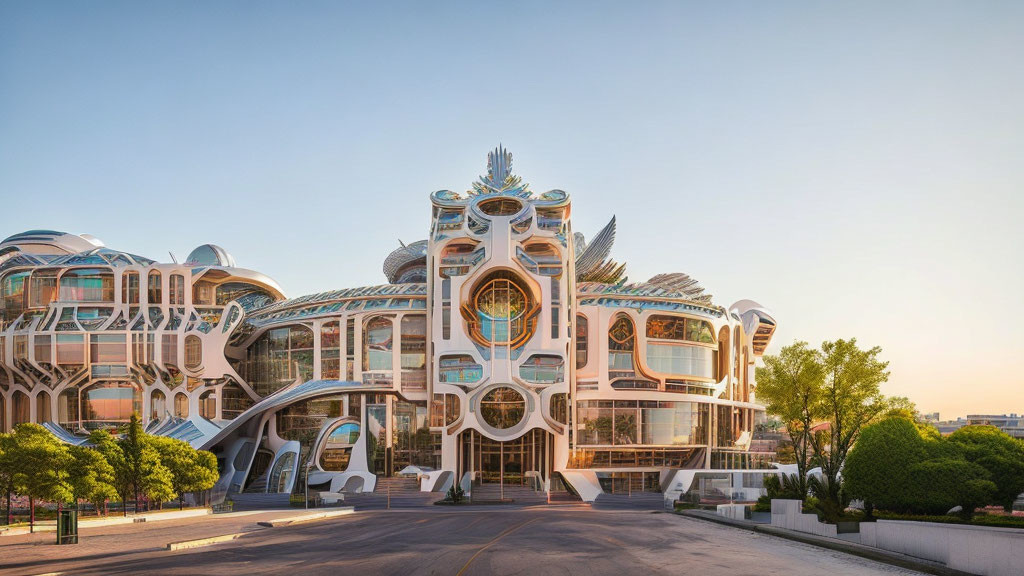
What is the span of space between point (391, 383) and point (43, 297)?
2977cm

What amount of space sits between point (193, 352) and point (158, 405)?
5035 mm

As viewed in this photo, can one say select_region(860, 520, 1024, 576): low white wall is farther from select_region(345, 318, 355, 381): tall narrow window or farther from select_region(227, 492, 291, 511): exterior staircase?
select_region(345, 318, 355, 381): tall narrow window

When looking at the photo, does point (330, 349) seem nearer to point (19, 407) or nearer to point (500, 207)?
point (500, 207)

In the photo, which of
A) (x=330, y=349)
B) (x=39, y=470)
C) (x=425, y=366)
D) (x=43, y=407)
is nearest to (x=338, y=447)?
(x=330, y=349)

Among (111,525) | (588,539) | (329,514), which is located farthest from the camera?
(329,514)

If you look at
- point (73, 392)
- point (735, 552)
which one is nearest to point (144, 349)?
point (73, 392)

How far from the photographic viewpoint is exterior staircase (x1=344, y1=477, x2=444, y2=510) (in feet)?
181

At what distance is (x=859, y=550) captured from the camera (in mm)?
26844

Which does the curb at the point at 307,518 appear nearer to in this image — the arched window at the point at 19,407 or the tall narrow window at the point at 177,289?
the tall narrow window at the point at 177,289

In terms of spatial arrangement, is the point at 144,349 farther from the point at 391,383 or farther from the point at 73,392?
the point at 391,383

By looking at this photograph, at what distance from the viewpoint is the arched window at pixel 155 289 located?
7281cm

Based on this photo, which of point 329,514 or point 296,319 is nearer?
point 329,514

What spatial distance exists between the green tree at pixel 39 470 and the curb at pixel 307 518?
8.08m

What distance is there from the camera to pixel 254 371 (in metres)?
77.4
